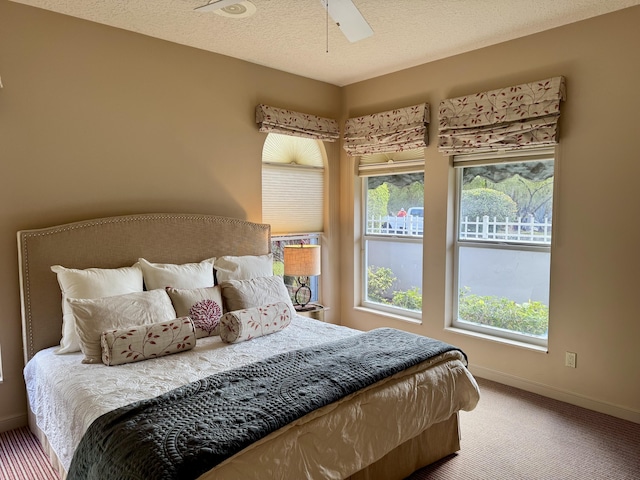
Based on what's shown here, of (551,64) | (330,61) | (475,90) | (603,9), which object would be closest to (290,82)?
(330,61)

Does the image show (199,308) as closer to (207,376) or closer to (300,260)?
(207,376)

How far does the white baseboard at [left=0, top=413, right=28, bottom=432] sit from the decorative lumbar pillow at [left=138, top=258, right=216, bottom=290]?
43.6 inches

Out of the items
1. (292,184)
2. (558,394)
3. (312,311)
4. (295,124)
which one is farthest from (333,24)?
(558,394)

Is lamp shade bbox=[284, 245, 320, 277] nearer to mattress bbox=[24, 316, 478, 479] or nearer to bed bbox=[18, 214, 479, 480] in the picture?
bed bbox=[18, 214, 479, 480]

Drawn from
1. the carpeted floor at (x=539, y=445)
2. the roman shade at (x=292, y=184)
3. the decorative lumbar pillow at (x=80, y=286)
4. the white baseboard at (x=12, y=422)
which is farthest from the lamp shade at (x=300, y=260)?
the white baseboard at (x=12, y=422)

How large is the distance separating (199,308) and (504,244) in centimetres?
236

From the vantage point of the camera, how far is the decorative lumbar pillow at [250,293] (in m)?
3.00

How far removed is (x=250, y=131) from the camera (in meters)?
3.79

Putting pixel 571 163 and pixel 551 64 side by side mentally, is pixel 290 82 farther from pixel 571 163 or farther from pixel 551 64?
pixel 571 163

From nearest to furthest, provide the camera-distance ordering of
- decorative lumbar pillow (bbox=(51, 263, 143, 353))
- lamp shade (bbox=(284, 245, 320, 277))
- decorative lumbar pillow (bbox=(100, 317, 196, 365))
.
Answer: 1. decorative lumbar pillow (bbox=(100, 317, 196, 365))
2. decorative lumbar pillow (bbox=(51, 263, 143, 353))
3. lamp shade (bbox=(284, 245, 320, 277))

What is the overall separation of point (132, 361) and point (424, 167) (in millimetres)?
2779

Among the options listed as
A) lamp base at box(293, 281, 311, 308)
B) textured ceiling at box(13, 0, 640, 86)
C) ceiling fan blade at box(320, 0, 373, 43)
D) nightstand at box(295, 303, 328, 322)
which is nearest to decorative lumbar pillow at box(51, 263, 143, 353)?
nightstand at box(295, 303, 328, 322)

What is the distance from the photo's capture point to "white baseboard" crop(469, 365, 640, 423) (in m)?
2.90

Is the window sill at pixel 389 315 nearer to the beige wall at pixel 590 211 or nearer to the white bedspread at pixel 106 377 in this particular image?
the beige wall at pixel 590 211
